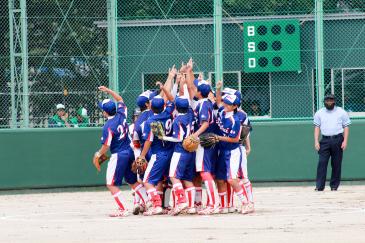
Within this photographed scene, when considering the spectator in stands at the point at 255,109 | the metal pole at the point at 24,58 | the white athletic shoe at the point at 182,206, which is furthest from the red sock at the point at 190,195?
the spectator in stands at the point at 255,109

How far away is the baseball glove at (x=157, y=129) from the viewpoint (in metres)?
16.6

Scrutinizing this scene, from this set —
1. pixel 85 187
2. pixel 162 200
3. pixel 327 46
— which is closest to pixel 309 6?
pixel 327 46

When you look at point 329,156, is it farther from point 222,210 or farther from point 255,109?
point 222,210

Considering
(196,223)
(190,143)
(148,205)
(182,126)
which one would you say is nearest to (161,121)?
(182,126)

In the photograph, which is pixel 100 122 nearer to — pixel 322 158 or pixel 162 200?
pixel 322 158

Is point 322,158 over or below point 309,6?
below

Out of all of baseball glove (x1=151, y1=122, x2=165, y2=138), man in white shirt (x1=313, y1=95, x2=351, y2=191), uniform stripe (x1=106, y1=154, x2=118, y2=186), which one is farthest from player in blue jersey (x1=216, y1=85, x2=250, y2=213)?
man in white shirt (x1=313, y1=95, x2=351, y2=191)

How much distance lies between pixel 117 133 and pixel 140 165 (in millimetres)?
572

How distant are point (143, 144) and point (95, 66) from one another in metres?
6.88

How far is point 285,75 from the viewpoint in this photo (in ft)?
78.6

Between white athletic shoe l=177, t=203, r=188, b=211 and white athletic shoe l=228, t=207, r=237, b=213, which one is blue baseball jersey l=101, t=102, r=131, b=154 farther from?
white athletic shoe l=228, t=207, r=237, b=213

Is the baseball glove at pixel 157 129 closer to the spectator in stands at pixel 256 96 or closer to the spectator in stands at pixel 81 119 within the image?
the spectator in stands at pixel 81 119

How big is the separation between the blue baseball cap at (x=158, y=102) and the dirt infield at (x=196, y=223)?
152 centimetres

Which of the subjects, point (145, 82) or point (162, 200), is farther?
point (145, 82)
